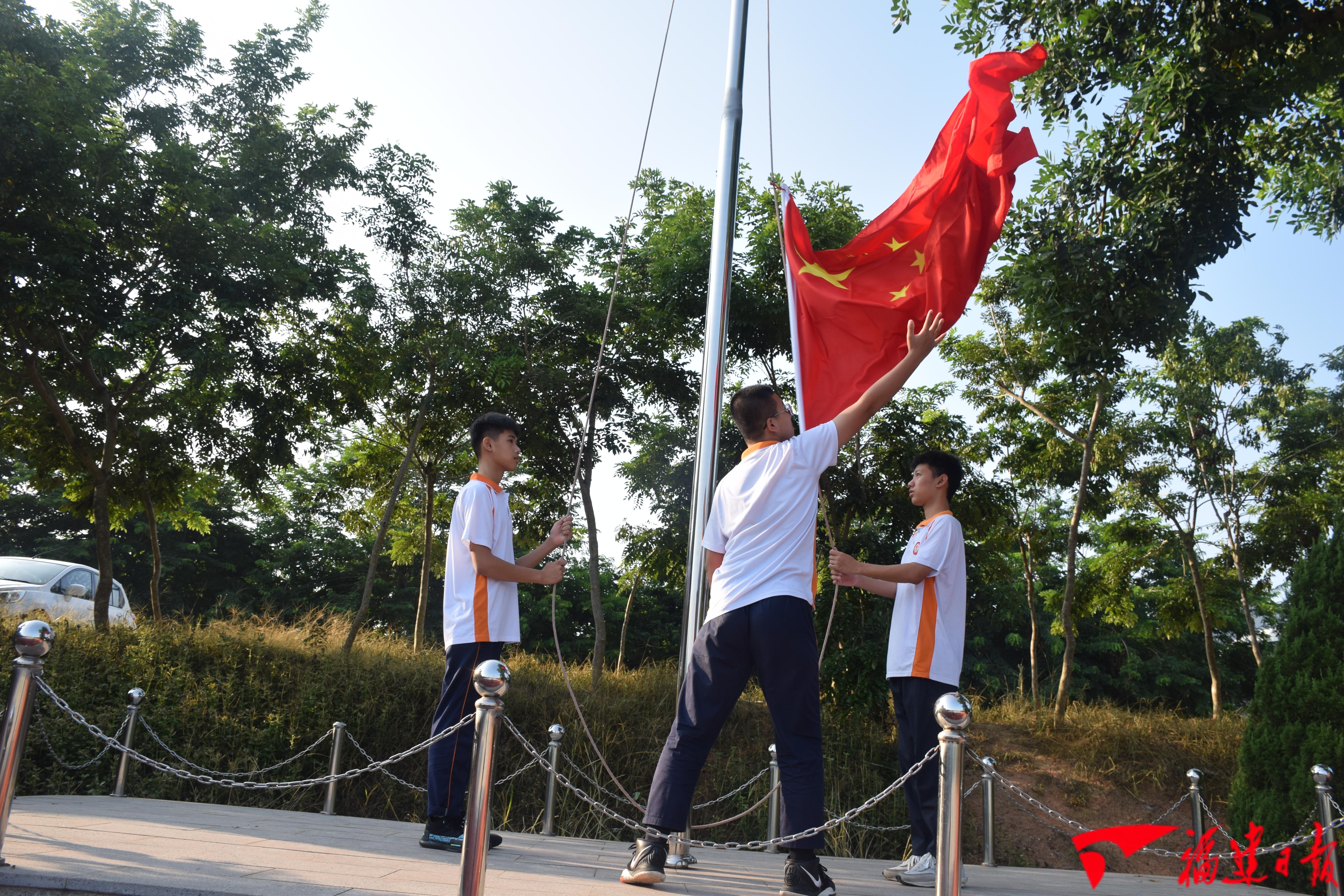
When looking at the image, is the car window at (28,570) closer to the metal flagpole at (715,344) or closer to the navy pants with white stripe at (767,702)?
the metal flagpole at (715,344)

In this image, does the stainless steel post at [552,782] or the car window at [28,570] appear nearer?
the stainless steel post at [552,782]

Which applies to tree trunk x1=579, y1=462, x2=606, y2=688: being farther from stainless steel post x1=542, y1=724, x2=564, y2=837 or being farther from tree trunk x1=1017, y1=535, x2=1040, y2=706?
tree trunk x1=1017, y1=535, x2=1040, y2=706

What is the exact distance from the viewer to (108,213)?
10375mm

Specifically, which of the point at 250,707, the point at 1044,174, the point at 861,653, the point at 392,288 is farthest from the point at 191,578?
the point at 1044,174

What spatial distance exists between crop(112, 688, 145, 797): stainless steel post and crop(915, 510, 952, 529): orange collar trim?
5.94m

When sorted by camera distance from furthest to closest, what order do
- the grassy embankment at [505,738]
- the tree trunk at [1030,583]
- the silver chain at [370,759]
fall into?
the tree trunk at [1030,583]
the grassy embankment at [505,738]
the silver chain at [370,759]

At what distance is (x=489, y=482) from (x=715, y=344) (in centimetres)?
132

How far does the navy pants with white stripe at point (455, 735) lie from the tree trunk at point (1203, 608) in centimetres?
1466

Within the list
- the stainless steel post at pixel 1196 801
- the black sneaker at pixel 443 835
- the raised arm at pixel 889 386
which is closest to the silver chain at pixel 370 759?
the black sneaker at pixel 443 835

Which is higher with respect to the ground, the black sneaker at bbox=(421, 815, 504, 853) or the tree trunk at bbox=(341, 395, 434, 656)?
the tree trunk at bbox=(341, 395, 434, 656)

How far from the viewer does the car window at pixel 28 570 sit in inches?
515

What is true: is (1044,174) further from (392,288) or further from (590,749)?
(392,288)

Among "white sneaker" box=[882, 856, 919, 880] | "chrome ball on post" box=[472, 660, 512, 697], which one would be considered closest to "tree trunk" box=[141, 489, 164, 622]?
"white sneaker" box=[882, 856, 919, 880]

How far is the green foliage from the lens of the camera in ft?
17.5
